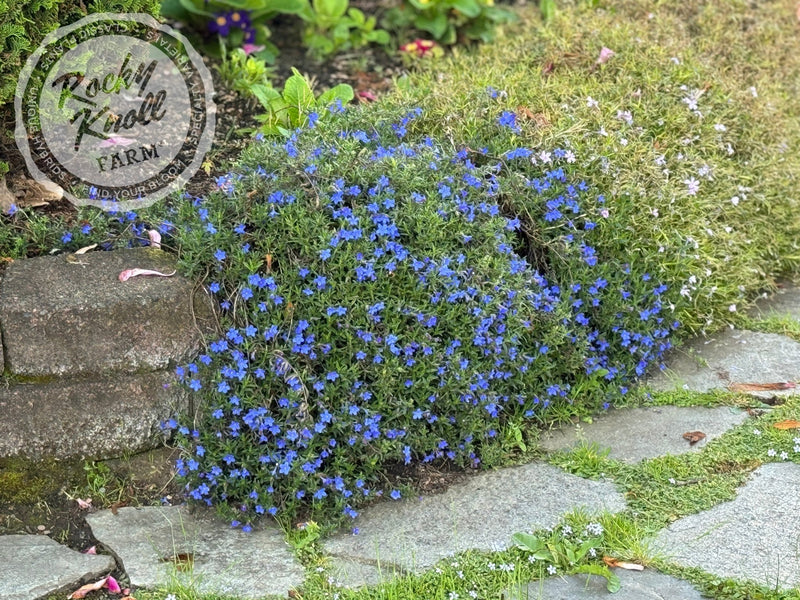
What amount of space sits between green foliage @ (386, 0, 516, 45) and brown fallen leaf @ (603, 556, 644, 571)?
12.1 feet

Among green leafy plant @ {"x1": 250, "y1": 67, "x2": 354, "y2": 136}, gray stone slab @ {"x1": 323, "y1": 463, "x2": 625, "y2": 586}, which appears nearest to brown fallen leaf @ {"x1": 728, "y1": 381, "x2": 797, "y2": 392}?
gray stone slab @ {"x1": 323, "y1": 463, "x2": 625, "y2": 586}

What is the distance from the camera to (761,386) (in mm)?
3676

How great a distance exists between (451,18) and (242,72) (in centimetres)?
165

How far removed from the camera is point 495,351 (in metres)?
3.26

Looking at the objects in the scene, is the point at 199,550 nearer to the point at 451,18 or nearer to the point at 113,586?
the point at 113,586

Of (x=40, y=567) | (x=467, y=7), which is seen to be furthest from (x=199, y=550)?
(x=467, y=7)

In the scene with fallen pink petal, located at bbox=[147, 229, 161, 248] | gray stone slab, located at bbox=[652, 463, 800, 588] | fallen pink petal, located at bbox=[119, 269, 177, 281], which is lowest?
gray stone slab, located at bbox=[652, 463, 800, 588]

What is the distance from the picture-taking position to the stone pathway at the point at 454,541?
2699 millimetres

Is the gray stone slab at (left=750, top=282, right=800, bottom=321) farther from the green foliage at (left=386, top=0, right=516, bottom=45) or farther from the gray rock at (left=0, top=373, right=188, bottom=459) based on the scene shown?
the gray rock at (left=0, top=373, right=188, bottom=459)

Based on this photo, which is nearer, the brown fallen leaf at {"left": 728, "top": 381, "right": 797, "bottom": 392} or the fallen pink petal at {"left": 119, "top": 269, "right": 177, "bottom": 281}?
the fallen pink petal at {"left": 119, "top": 269, "right": 177, "bottom": 281}

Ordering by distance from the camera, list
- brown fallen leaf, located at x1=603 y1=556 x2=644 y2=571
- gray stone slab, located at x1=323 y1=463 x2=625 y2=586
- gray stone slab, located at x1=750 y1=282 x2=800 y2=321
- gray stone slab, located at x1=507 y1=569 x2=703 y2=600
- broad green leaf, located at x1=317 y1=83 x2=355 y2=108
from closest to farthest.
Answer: gray stone slab, located at x1=507 y1=569 x2=703 y2=600
brown fallen leaf, located at x1=603 y1=556 x2=644 y2=571
gray stone slab, located at x1=323 y1=463 x2=625 y2=586
broad green leaf, located at x1=317 y1=83 x2=355 y2=108
gray stone slab, located at x1=750 y1=282 x2=800 y2=321

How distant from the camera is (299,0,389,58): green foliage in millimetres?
5391

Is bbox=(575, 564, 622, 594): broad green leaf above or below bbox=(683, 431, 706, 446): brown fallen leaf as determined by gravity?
below

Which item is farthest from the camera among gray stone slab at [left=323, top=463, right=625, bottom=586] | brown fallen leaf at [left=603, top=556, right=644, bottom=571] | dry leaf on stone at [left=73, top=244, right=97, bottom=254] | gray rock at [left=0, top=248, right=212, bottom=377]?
dry leaf on stone at [left=73, top=244, right=97, bottom=254]
